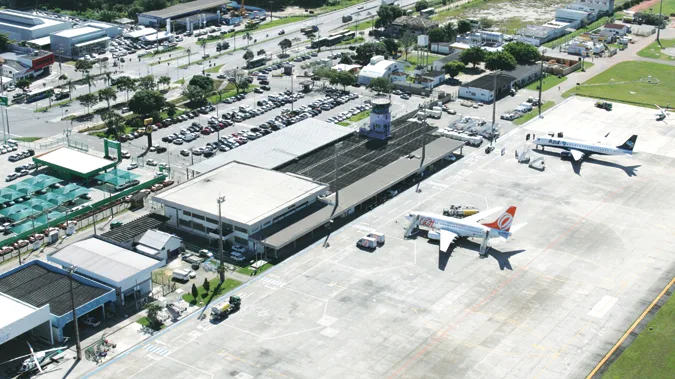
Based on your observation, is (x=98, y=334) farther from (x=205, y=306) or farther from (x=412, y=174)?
(x=412, y=174)

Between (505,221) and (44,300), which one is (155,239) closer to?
(44,300)

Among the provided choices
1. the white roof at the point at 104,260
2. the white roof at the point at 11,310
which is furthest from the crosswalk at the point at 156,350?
the white roof at the point at 11,310

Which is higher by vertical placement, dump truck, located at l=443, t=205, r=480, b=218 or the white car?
dump truck, located at l=443, t=205, r=480, b=218

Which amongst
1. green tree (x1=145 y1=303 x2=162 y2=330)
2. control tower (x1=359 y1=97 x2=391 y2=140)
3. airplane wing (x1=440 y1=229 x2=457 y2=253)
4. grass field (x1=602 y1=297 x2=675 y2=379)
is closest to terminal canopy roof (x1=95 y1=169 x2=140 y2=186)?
green tree (x1=145 y1=303 x2=162 y2=330)

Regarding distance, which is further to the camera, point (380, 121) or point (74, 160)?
point (380, 121)

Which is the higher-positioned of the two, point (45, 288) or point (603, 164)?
point (45, 288)

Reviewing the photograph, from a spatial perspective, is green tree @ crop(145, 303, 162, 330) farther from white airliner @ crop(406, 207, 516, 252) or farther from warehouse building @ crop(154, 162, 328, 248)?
white airliner @ crop(406, 207, 516, 252)

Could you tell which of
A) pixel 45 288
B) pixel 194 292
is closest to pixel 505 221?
pixel 194 292
